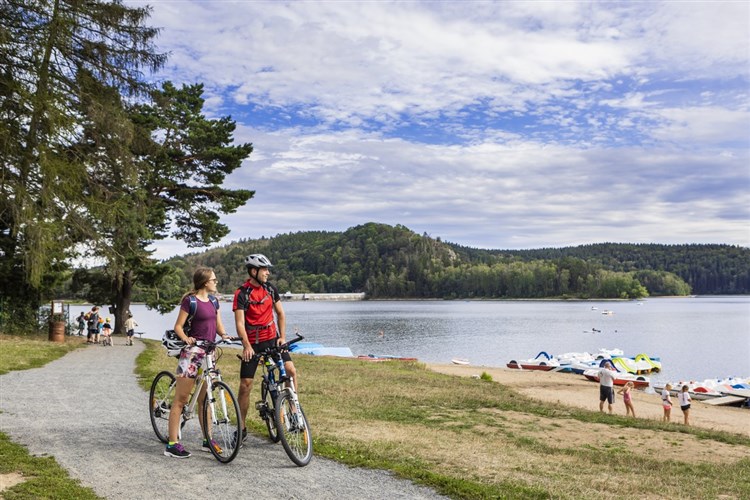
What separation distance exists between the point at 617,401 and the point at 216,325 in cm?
2115

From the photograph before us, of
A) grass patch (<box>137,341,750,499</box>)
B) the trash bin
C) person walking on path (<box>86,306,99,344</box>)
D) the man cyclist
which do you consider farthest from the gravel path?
person walking on path (<box>86,306,99,344</box>)

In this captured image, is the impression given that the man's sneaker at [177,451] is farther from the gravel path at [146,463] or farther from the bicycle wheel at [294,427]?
the bicycle wheel at [294,427]

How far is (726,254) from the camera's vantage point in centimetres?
19988

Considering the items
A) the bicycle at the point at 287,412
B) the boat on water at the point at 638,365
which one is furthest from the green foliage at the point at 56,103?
the boat on water at the point at 638,365

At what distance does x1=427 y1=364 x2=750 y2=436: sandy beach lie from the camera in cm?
1979

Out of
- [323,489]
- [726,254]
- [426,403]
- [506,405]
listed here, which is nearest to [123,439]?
[323,489]

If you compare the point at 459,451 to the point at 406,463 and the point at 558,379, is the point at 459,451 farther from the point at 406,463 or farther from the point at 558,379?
the point at 558,379

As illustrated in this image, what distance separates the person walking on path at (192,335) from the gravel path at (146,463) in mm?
297

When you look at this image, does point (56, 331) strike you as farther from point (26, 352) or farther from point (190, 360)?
point (190, 360)

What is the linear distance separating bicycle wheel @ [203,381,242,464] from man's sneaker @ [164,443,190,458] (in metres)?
0.29

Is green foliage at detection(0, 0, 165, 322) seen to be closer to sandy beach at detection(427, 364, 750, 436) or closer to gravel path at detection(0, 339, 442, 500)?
gravel path at detection(0, 339, 442, 500)

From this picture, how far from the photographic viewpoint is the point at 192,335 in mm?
6355

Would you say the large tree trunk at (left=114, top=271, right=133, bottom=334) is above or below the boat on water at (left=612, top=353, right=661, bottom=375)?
above

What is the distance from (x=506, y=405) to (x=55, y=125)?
47.9 ft
